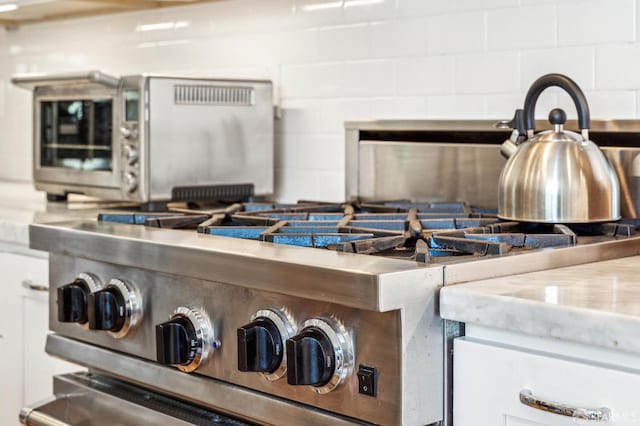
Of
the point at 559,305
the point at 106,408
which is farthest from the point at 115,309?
the point at 559,305

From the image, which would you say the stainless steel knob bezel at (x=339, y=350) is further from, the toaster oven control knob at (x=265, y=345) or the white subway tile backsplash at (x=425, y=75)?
the white subway tile backsplash at (x=425, y=75)

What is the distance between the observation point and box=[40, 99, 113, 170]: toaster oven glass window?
2.33 meters

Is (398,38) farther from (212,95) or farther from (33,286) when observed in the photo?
(33,286)

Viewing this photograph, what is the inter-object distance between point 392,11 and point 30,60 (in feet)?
5.28

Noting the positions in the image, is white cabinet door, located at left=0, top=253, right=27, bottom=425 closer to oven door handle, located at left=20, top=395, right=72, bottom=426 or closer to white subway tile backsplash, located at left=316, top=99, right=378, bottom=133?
oven door handle, located at left=20, top=395, right=72, bottom=426

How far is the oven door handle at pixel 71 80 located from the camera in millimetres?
2238

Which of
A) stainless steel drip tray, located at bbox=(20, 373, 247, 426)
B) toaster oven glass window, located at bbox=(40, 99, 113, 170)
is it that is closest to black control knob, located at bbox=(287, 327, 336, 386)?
stainless steel drip tray, located at bbox=(20, 373, 247, 426)

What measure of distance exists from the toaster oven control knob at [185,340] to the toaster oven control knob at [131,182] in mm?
825

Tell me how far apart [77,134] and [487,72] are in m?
1.03

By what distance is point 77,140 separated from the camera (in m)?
2.43

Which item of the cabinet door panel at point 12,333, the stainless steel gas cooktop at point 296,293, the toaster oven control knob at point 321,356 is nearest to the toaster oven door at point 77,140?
the cabinet door panel at point 12,333

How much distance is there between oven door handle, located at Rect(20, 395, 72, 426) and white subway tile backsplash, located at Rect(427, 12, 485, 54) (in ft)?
3.36

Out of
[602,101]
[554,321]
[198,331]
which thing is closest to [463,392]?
[554,321]

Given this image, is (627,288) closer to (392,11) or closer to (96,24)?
(392,11)
